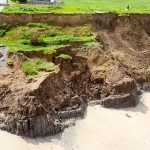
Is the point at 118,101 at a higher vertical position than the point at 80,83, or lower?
lower

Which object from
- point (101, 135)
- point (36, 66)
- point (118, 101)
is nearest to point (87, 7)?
point (36, 66)

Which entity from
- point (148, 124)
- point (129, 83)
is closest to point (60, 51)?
point (129, 83)

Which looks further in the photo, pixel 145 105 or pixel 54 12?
pixel 54 12

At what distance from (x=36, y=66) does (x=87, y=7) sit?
689 inches

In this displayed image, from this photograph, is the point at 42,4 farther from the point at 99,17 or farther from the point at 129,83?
the point at 129,83

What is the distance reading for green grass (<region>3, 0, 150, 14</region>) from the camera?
52.2 m

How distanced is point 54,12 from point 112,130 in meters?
17.3

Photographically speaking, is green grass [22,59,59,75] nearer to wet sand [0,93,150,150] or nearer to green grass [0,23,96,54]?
green grass [0,23,96,54]

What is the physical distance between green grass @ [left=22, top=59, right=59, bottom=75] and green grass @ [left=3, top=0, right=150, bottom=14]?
383 inches

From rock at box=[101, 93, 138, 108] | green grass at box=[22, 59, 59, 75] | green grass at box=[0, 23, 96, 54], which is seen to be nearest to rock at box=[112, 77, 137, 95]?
rock at box=[101, 93, 138, 108]

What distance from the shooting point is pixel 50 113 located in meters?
38.6

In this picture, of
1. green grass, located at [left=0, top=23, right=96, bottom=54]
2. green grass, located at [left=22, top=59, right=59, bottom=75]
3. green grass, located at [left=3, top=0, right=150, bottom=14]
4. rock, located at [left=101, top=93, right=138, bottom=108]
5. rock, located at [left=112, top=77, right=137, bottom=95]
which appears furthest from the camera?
green grass, located at [left=3, top=0, right=150, bottom=14]

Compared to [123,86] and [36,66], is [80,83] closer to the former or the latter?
[123,86]

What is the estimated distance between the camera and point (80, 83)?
144 feet
